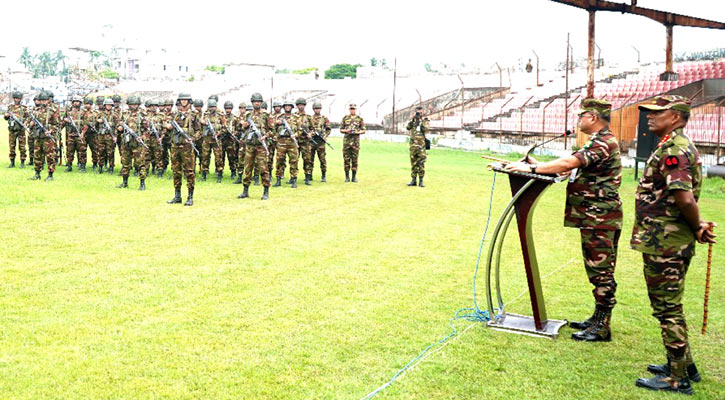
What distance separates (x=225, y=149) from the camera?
1681 centimetres

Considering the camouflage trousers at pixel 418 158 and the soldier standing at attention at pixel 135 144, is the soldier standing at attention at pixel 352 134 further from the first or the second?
the soldier standing at attention at pixel 135 144

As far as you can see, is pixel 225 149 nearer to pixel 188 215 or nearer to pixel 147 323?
pixel 188 215

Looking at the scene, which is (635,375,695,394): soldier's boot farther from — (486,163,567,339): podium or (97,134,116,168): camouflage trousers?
(97,134,116,168): camouflage trousers

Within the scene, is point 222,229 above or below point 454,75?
below

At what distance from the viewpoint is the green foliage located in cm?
7506

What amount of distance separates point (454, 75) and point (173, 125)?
3918 cm

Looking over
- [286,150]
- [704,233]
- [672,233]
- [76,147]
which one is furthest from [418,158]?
[704,233]

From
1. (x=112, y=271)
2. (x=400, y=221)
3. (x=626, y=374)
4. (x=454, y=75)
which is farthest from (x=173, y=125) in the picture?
(x=454, y=75)

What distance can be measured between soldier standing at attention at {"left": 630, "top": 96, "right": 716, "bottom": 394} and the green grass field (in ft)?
0.81

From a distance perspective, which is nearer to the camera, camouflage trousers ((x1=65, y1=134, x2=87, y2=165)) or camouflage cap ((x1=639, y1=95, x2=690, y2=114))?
camouflage cap ((x1=639, y1=95, x2=690, y2=114))

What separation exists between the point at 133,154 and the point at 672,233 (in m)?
12.5

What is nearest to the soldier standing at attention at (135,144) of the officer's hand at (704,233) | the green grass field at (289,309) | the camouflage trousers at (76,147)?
the green grass field at (289,309)

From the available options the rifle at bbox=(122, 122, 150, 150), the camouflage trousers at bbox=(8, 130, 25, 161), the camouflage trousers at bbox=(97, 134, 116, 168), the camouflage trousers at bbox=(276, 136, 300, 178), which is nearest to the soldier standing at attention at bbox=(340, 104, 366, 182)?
the camouflage trousers at bbox=(276, 136, 300, 178)

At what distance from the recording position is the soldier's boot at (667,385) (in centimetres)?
450
